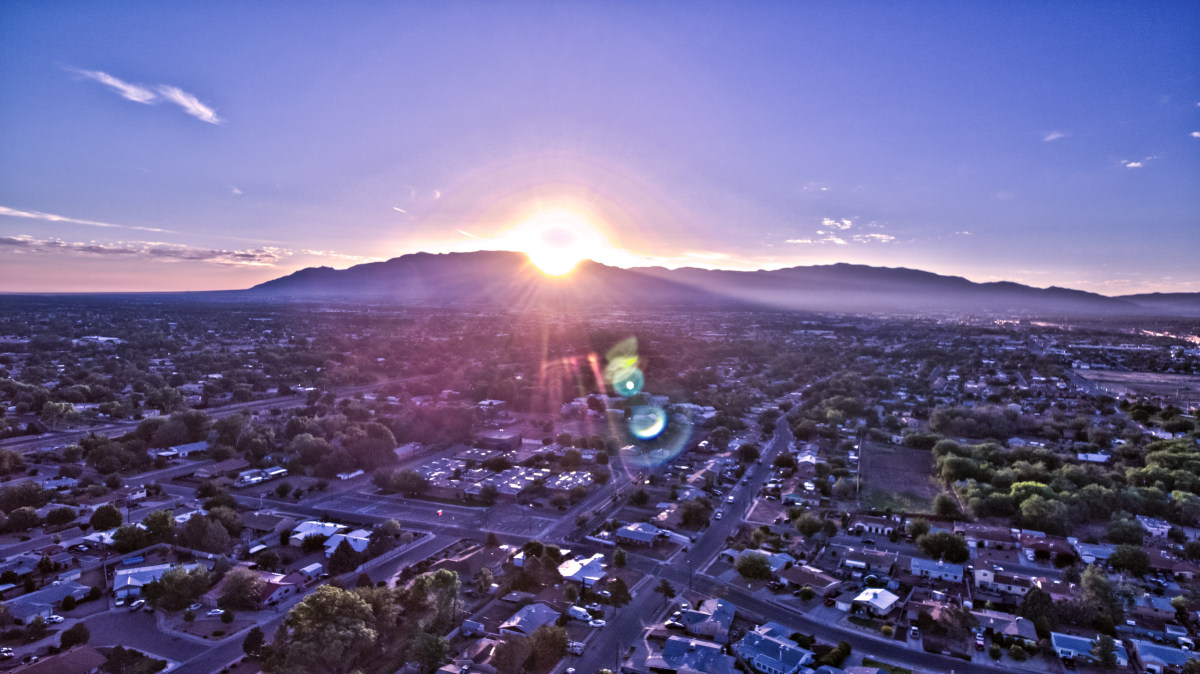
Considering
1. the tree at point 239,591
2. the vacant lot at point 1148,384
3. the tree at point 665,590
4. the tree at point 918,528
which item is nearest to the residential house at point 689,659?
the tree at point 665,590

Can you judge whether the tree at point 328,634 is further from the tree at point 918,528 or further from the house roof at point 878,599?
the tree at point 918,528

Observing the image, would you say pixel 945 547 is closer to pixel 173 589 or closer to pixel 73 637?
pixel 173 589

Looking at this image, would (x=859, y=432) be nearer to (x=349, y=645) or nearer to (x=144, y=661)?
(x=349, y=645)

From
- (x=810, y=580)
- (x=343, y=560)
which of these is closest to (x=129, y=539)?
(x=343, y=560)

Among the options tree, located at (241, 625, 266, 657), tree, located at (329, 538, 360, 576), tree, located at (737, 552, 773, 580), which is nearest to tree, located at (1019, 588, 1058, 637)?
tree, located at (737, 552, 773, 580)

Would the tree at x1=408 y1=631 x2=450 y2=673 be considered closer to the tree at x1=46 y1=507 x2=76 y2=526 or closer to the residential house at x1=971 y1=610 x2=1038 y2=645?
the residential house at x1=971 y1=610 x2=1038 y2=645

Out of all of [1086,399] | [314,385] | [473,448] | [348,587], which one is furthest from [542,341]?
[348,587]

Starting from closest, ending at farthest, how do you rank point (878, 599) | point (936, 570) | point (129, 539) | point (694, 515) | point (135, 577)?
point (878, 599) → point (135, 577) → point (936, 570) → point (129, 539) → point (694, 515)
